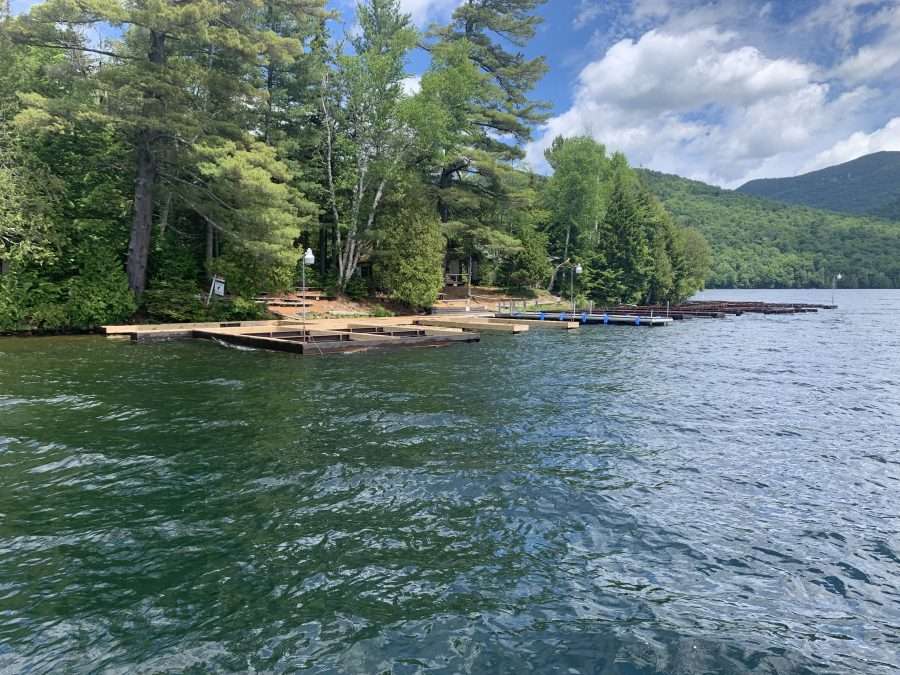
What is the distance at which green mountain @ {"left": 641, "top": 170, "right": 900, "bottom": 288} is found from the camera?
4978 inches

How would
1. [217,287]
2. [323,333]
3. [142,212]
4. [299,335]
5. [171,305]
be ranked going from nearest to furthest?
[323,333]
[299,335]
[142,212]
[171,305]
[217,287]

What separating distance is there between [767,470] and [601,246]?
149ft

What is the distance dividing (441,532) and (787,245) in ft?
513

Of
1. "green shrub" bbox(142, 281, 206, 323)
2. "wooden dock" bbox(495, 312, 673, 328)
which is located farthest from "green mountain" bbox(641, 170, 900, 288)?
"green shrub" bbox(142, 281, 206, 323)

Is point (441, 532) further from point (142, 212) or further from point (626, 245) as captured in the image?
point (626, 245)

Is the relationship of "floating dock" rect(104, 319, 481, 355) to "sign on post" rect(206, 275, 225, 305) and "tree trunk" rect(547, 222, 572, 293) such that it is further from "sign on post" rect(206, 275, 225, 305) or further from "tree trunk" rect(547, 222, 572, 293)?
"tree trunk" rect(547, 222, 572, 293)

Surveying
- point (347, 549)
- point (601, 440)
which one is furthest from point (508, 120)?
point (347, 549)

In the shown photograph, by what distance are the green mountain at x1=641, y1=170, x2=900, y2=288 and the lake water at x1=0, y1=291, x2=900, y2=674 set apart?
12312 cm

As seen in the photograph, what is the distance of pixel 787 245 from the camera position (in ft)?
442

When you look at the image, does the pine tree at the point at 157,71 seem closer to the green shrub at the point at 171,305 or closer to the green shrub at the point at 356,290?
the green shrub at the point at 171,305

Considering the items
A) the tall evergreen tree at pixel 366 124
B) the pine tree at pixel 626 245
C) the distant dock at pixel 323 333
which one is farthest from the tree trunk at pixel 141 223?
the pine tree at pixel 626 245

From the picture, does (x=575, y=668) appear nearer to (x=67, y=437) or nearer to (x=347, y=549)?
(x=347, y=549)

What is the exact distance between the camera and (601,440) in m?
8.84

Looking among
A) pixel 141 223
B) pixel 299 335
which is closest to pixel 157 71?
pixel 141 223
